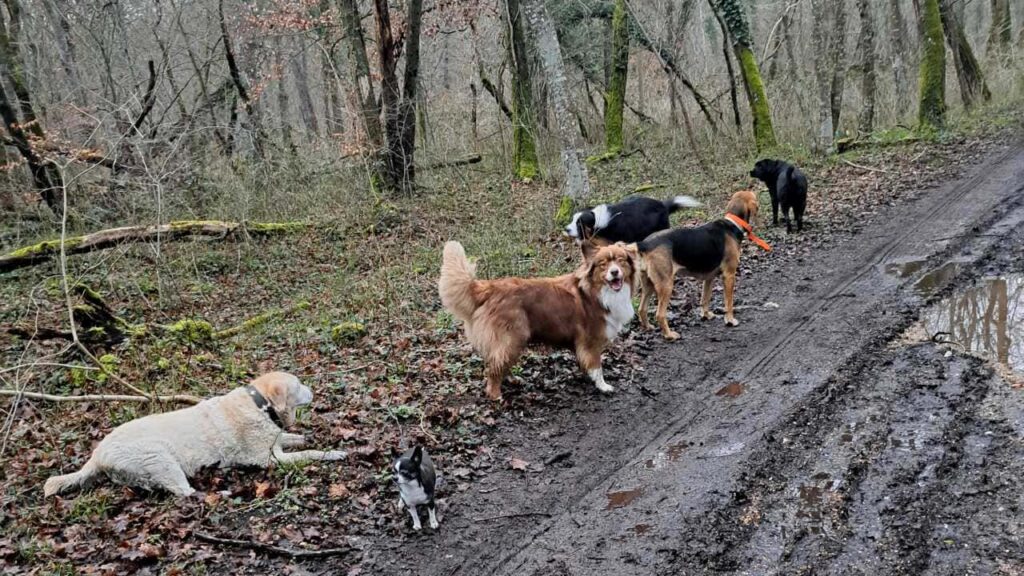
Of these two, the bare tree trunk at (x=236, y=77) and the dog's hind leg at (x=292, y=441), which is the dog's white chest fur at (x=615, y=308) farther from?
the bare tree trunk at (x=236, y=77)

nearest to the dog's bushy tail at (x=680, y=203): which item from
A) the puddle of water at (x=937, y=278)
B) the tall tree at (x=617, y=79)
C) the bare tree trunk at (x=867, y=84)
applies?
the puddle of water at (x=937, y=278)

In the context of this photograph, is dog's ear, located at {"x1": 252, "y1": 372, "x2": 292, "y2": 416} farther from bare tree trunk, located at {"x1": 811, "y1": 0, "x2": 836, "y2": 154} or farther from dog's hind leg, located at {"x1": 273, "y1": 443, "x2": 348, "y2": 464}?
bare tree trunk, located at {"x1": 811, "y1": 0, "x2": 836, "y2": 154}

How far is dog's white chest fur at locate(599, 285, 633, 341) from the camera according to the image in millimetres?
6176

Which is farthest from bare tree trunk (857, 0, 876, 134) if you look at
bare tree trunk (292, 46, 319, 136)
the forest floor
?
bare tree trunk (292, 46, 319, 136)

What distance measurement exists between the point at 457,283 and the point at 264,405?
200 centimetres

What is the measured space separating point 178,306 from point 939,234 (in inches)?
459

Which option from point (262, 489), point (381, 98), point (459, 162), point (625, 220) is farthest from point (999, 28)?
point (262, 489)

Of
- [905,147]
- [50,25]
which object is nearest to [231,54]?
[50,25]

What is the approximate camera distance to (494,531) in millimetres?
4273

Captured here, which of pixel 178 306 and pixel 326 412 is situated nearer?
pixel 326 412

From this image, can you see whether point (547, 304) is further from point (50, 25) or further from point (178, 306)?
point (50, 25)

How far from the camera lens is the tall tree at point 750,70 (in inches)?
638

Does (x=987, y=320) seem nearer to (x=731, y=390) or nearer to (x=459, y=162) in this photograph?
(x=731, y=390)

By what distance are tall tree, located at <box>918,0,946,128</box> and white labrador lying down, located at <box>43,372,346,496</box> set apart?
1846 centimetres
